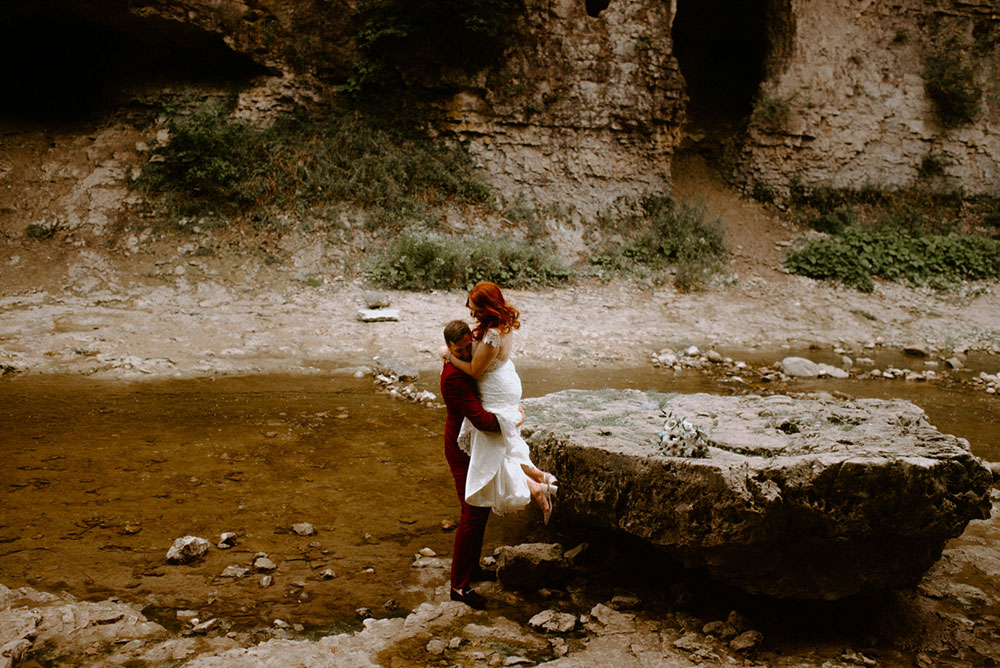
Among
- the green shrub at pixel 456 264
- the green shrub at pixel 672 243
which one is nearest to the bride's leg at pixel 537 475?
the green shrub at pixel 456 264

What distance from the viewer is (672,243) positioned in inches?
540

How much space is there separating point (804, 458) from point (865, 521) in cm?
39

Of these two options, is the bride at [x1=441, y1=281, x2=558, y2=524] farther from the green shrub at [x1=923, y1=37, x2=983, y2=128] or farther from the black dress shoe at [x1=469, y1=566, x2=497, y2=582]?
the green shrub at [x1=923, y1=37, x2=983, y2=128]

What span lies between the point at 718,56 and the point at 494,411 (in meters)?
17.9

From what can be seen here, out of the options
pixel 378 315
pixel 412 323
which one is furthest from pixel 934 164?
pixel 378 315

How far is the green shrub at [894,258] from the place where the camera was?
13.5m

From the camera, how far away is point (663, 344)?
31.9 ft

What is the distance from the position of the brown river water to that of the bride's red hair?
59.8 inches

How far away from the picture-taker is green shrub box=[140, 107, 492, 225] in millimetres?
12109

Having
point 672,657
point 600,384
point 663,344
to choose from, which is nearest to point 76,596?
point 672,657

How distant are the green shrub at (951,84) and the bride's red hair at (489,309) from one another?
1713cm

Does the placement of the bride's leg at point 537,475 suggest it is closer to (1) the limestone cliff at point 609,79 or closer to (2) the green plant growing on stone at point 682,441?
(2) the green plant growing on stone at point 682,441

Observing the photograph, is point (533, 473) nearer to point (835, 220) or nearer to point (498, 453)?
point (498, 453)

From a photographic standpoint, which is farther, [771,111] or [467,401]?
[771,111]
